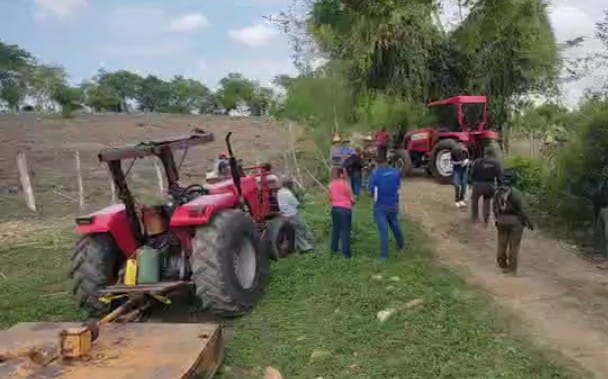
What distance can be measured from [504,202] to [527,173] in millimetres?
9579

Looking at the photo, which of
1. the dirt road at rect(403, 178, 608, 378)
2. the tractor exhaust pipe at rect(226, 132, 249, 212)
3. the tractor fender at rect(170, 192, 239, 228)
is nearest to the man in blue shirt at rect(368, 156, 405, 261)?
the dirt road at rect(403, 178, 608, 378)

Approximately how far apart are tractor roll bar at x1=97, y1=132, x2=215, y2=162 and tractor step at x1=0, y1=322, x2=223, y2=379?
1.68 meters

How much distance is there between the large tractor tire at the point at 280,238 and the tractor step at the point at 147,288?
2.33 meters

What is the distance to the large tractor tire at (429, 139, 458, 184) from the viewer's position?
61.4ft

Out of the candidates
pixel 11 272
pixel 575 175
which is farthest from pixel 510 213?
pixel 11 272

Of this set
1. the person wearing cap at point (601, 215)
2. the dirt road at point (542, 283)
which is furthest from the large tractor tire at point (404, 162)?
the person wearing cap at point (601, 215)

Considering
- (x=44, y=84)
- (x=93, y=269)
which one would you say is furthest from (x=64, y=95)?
(x=93, y=269)

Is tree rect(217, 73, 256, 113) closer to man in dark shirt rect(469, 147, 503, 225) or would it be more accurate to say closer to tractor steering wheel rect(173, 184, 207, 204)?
man in dark shirt rect(469, 147, 503, 225)

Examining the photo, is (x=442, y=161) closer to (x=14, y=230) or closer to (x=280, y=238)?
(x=280, y=238)

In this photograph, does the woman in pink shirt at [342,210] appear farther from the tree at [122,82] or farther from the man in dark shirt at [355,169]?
the tree at [122,82]

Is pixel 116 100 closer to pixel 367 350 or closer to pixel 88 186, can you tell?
pixel 88 186

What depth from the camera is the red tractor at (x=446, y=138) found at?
18.7 m

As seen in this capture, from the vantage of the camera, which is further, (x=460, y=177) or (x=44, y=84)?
(x=44, y=84)

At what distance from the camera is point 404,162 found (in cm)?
1962
